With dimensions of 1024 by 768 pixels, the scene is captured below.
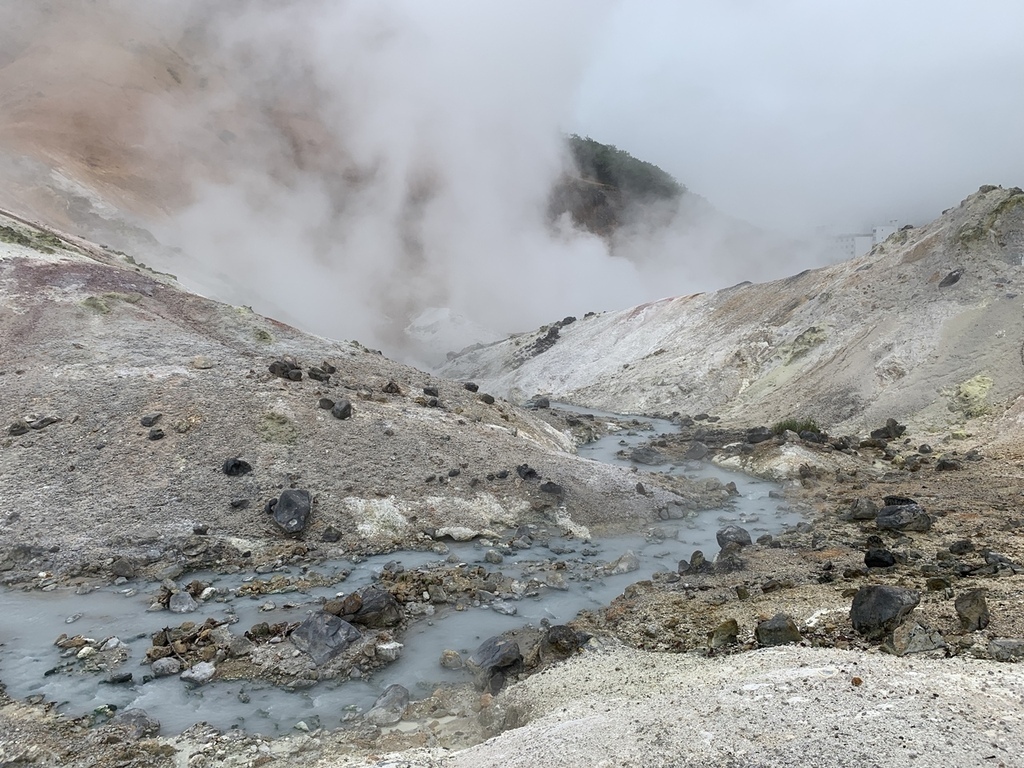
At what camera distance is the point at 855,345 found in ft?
79.9

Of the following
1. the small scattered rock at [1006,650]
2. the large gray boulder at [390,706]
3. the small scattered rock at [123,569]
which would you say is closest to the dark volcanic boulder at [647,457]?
the small scattered rock at [123,569]

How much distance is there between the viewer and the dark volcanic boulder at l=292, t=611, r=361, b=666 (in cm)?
770

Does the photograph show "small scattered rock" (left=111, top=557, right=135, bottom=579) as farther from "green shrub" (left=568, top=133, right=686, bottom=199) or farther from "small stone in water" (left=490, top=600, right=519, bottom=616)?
"green shrub" (left=568, top=133, right=686, bottom=199)

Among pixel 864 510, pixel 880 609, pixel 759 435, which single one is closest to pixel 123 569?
pixel 880 609

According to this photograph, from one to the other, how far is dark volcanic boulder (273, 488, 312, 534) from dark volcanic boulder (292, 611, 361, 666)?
3.41 metres

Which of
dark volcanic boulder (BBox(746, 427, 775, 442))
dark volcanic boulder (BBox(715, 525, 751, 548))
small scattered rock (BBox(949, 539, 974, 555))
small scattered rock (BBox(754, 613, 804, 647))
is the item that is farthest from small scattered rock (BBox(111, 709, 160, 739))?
dark volcanic boulder (BBox(746, 427, 775, 442))

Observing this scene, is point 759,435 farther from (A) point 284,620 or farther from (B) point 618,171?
(B) point 618,171

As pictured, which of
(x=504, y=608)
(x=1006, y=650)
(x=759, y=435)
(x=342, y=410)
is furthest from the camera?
(x=759, y=435)

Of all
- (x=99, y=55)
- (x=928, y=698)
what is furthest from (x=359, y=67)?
(x=928, y=698)

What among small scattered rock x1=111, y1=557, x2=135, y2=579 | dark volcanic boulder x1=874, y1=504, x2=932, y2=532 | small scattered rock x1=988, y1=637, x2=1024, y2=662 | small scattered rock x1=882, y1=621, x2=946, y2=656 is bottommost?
small scattered rock x1=988, y1=637, x2=1024, y2=662

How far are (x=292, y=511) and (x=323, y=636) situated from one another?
4.05 meters

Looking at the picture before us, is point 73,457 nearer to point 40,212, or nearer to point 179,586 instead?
point 179,586

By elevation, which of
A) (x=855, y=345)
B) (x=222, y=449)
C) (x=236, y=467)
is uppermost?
(x=855, y=345)

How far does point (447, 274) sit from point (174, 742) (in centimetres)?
5729
